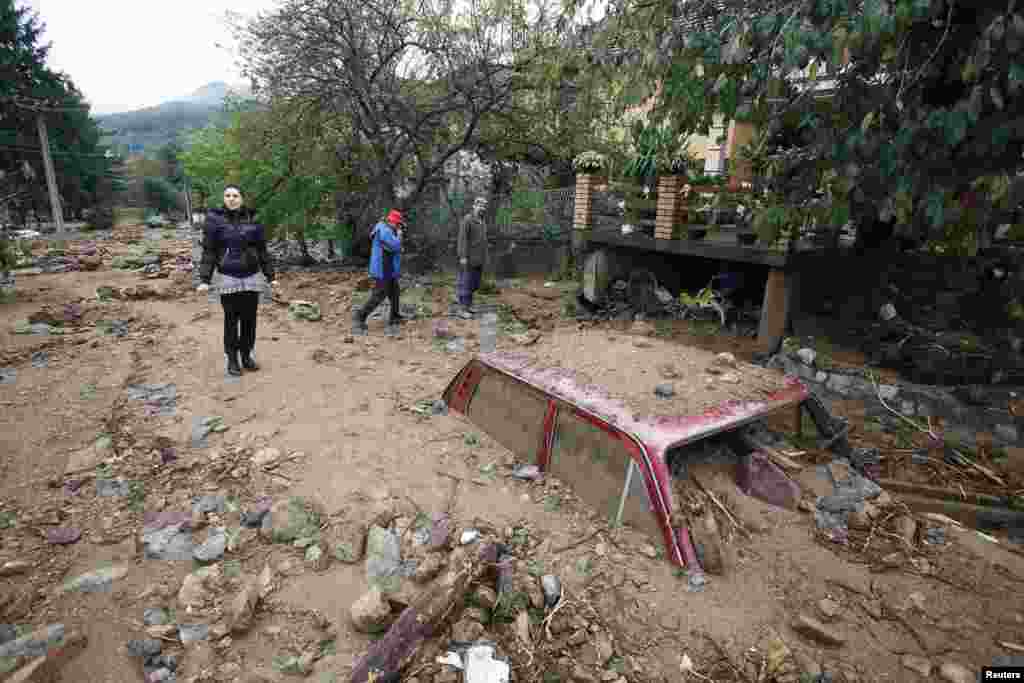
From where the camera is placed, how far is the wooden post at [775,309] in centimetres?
634

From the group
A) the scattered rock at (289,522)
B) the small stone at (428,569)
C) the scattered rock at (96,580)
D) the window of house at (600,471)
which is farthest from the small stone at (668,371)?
the scattered rock at (96,580)

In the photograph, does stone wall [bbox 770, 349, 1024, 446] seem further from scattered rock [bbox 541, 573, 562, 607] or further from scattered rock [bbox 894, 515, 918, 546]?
scattered rock [bbox 541, 573, 562, 607]

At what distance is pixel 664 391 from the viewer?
8.71ft

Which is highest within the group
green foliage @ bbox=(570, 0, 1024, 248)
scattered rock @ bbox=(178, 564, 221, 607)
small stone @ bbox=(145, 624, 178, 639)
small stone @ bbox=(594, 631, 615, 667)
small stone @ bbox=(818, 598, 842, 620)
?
green foliage @ bbox=(570, 0, 1024, 248)

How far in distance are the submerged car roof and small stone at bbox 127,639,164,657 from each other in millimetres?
2129

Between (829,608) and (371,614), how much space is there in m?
2.01

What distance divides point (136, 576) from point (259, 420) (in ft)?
5.86

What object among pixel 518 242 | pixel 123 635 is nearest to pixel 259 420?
pixel 123 635

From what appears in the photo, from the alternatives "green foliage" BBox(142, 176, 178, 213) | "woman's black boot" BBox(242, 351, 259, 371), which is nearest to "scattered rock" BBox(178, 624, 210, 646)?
"woman's black boot" BBox(242, 351, 259, 371)

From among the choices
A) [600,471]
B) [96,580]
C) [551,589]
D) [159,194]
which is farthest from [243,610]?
[159,194]

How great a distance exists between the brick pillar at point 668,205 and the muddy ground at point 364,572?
4.40 m

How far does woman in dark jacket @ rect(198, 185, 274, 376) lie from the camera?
4.81 meters

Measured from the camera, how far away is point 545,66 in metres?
3.78

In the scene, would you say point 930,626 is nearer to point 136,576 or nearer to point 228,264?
point 136,576
